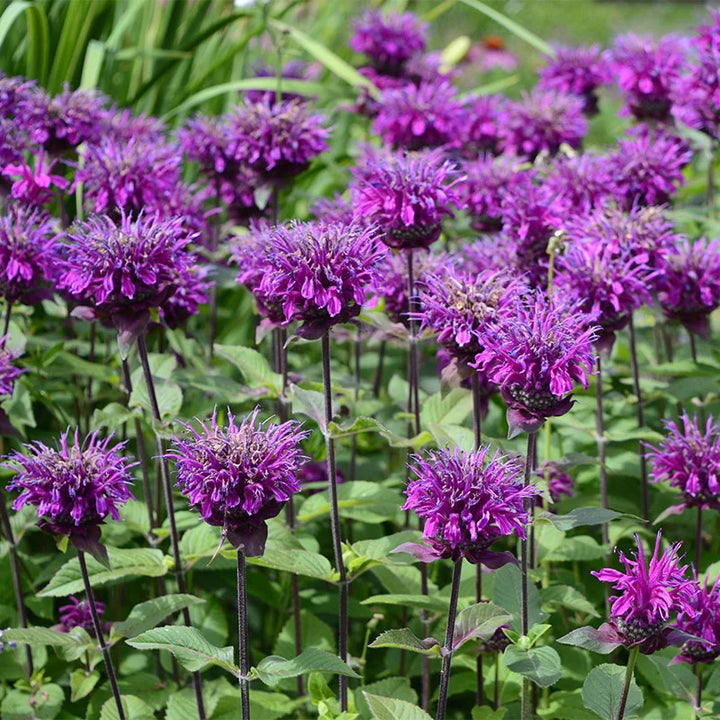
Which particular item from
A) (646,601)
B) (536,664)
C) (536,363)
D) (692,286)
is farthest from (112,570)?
(692,286)

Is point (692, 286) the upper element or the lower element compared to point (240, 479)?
upper

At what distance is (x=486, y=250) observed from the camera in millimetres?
2824

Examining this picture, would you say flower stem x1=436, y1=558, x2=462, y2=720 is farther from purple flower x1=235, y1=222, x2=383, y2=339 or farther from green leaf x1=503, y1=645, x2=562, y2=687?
purple flower x1=235, y1=222, x2=383, y2=339

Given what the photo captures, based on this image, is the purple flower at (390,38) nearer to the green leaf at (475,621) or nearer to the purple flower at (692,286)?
the purple flower at (692,286)

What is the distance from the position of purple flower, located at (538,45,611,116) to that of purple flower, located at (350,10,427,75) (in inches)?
22.0

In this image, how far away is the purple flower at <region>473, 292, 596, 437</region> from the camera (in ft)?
6.43

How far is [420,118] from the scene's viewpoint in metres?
3.51

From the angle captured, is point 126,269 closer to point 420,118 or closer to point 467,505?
point 467,505

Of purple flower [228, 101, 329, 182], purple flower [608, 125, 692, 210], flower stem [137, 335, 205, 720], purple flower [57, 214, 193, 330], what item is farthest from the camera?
purple flower [608, 125, 692, 210]

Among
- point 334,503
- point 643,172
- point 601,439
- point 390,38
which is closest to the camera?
point 334,503

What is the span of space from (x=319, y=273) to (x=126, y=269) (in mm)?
455

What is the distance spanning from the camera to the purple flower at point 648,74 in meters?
3.63

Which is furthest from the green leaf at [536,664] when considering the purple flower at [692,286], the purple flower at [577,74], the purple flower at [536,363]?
the purple flower at [577,74]

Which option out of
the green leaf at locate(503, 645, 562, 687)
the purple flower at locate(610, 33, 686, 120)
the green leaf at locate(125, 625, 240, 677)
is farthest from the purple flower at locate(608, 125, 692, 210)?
the green leaf at locate(125, 625, 240, 677)
